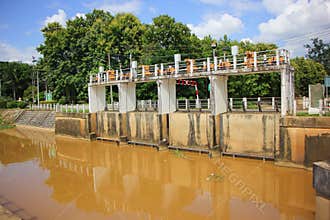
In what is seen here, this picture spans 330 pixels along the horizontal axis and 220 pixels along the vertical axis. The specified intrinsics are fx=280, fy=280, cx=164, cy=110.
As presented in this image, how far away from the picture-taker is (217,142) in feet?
56.6

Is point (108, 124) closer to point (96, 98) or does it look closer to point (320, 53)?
point (96, 98)

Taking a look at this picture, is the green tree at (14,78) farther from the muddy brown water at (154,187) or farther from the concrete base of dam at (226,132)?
the muddy brown water at (154,187)

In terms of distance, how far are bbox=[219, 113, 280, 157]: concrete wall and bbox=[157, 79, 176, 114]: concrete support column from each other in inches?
178

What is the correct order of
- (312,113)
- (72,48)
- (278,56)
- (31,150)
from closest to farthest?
(312,113), (278,56), (31,150), (72,48)

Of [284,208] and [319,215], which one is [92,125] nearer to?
[284,208]

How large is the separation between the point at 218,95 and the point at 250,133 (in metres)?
3.09

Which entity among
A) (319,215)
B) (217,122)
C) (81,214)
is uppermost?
(217,122)

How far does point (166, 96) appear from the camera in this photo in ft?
66.6

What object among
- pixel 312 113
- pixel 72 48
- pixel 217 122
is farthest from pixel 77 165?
pixel 72 48

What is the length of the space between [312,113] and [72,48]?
3031 centimetres

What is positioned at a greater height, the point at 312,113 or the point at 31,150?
the point at 312,113

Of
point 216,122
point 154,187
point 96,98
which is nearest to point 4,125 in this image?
point 96,98

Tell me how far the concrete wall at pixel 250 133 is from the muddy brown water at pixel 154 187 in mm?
780

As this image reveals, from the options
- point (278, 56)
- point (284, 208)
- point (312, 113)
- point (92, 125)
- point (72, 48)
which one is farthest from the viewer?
point (72, 48)
